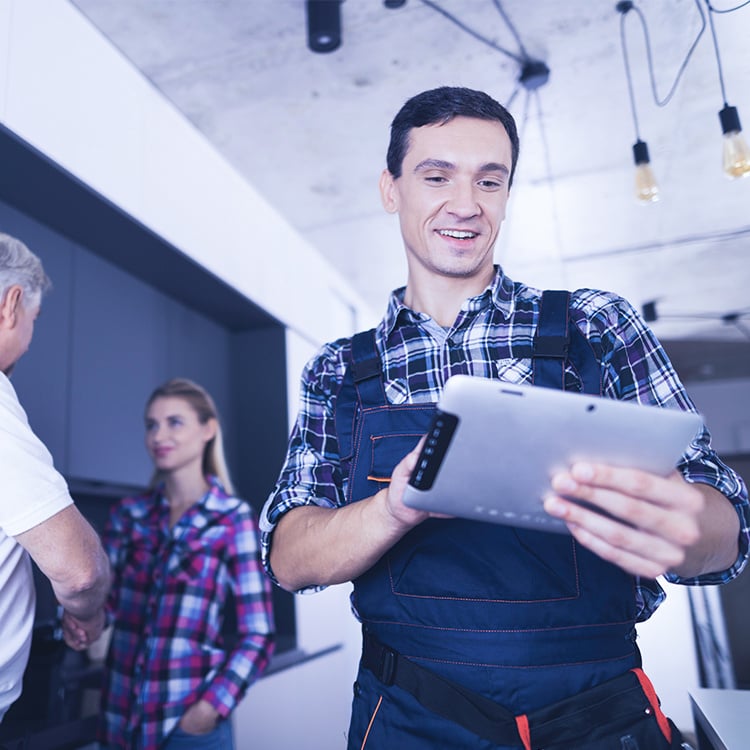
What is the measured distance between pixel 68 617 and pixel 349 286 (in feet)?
11.6

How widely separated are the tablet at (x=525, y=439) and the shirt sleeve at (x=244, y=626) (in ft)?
4.86

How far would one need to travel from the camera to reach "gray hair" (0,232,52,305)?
1.38m

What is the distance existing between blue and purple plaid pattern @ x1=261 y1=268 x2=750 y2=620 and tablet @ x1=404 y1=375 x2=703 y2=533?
0.78 feet

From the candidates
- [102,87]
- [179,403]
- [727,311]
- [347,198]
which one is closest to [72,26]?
[102,87]

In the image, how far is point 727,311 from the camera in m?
5.82

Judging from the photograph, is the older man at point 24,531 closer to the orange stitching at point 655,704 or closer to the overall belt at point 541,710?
the overall belt at point 541,710

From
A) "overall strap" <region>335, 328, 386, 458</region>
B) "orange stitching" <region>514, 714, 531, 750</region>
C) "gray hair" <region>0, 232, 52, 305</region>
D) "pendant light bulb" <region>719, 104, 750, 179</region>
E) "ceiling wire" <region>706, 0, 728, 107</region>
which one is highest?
"ceiling wire" <region>706, 0, 728, 107</region>

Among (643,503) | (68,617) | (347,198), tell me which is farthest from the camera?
(347,198)

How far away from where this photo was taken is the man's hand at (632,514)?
666 mm

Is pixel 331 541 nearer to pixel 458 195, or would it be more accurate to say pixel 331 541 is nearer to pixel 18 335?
pixel 458 195

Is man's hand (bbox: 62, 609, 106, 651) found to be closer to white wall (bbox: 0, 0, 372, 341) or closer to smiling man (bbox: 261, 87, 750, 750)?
smiling man (bbox: 261, 87, 750, 750)

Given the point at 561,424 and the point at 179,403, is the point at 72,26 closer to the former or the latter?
the point at 179,403

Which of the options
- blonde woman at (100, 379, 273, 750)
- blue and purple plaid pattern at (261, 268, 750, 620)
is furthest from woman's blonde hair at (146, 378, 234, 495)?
blue and purple plaid pattern at (261, 268, 750, 620)

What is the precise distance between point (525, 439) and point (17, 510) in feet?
2.74
